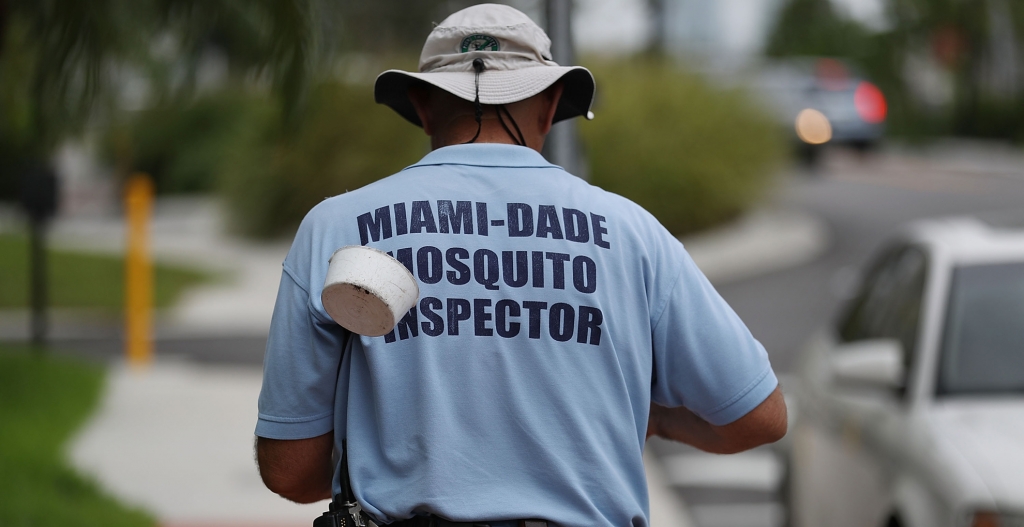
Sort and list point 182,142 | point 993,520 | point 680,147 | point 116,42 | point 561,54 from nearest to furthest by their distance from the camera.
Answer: point 993,520 → point 561,54 → point 116,42 → point 680,147 → point 182,142

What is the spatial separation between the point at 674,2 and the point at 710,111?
32.5ft

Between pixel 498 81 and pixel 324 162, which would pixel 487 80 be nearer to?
pixel 498 81

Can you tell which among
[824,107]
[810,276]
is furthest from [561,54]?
[824,107]

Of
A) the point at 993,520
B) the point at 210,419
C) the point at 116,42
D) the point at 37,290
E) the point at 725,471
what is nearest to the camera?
the point at 993,520

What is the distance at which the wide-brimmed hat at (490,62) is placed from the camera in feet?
7.30

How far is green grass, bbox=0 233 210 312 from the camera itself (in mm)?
14016

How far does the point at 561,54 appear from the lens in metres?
4.40

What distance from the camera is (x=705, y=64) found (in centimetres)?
2041

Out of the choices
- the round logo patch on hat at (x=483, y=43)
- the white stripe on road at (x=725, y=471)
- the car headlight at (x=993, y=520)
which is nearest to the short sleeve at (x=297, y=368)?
the round logo patch on hat at (x=483, y=43)

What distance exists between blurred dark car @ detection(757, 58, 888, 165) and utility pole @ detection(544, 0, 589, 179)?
19486 millimetres

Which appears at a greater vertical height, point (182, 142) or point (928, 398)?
point (928, 398)

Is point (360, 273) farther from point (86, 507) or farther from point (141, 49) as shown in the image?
point (141, 49)

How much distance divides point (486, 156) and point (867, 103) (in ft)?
76.6

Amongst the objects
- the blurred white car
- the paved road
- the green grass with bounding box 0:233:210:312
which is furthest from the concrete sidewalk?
the blurred white car
